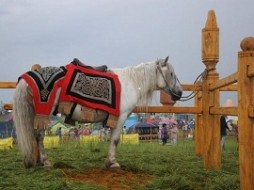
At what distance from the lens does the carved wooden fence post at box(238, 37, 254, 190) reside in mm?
3363

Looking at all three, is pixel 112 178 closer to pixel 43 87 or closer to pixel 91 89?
pixel 91 89

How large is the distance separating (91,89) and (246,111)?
2.55 m

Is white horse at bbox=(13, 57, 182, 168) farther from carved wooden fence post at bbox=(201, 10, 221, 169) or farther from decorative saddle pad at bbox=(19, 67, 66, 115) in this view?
carved wooden fence post at bbox=(201, 10, 221, 169)

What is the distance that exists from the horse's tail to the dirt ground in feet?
2.00

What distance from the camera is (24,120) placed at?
5.43 meters

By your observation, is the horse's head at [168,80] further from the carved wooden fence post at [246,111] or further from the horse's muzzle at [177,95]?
the carved wooden fence post at [246,111]

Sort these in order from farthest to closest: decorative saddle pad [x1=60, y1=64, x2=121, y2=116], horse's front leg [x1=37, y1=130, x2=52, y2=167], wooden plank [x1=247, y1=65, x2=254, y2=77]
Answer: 1. horse's front leg [x1=37, y1=130, x2=52, y2=167]
2. decorative saddle pad [x1=60, y1=64, x2=121, y2=116]
3. wooden plank [x1=247, y1=65, x2=254, y2=77]

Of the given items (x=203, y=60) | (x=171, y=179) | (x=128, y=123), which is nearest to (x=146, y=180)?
(x=171, y=179)

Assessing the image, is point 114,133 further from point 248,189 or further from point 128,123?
point 128,123

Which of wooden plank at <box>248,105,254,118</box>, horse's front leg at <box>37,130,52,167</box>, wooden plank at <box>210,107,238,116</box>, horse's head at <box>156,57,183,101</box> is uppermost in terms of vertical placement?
horse's head at <box>156,57,183,101</box>

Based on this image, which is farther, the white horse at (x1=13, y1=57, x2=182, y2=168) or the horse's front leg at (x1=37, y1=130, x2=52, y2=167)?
the horse's front leg at (x1=37, y1=130, x2=52, y2=167)

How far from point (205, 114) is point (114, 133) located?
1.35 meters

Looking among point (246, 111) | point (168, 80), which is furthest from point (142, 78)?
point (246, 111)

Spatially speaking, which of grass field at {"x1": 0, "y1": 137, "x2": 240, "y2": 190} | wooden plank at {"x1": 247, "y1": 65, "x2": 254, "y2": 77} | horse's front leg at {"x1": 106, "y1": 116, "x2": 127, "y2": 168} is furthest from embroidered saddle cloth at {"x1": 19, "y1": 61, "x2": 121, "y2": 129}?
wooden plank at {"x1": 247, "y1": 65, "x2": 254, "y2": 77}
